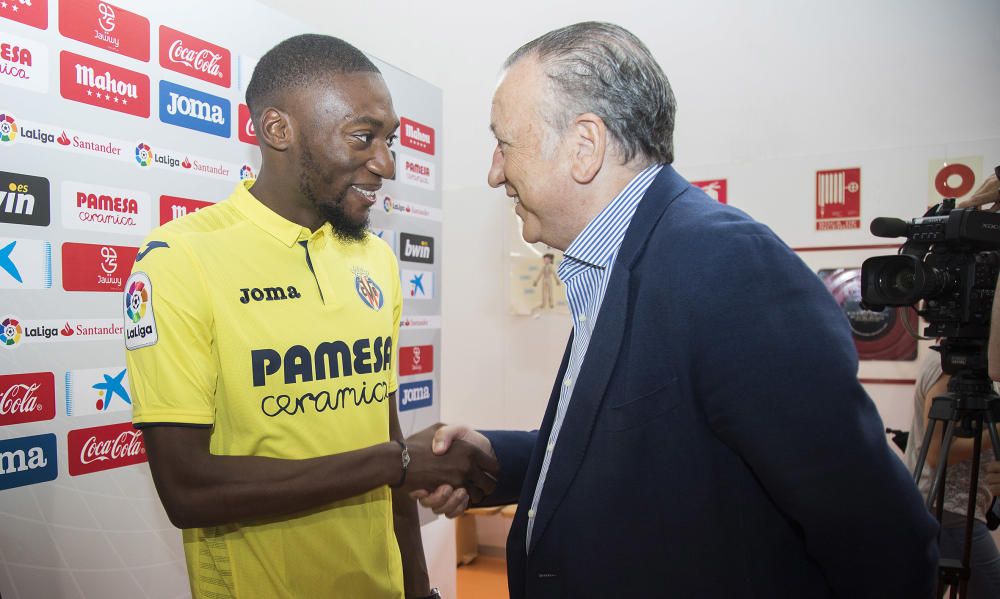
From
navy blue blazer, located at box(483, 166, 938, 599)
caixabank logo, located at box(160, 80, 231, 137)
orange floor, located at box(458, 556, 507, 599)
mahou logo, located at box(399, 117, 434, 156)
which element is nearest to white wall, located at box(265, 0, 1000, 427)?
mahou logo, located at box(399, 117, 434, 156)

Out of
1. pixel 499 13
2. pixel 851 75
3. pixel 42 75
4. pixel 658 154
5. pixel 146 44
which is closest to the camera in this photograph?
pixel 658 154

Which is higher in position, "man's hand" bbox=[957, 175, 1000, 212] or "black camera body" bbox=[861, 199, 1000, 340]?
"man's hand" bbox=[957, 175, 1000, 212]

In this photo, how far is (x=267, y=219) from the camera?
1.51m

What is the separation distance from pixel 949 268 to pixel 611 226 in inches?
60.9

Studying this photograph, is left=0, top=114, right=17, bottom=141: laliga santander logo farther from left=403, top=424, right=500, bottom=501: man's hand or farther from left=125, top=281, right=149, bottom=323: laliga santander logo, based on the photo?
left=403, top=424, right=500, bottom=501: man's hand

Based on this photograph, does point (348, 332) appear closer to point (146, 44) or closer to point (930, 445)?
point (146, 44)

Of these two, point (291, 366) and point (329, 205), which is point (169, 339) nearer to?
point (291, 366)

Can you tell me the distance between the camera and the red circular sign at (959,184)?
3695 mm

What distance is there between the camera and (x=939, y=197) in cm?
375

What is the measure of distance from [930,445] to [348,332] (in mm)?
2084

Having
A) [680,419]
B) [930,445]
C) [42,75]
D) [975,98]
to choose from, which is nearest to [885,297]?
[930,445]

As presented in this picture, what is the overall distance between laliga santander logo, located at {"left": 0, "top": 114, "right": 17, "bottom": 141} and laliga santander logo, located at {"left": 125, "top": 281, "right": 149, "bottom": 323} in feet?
2.78

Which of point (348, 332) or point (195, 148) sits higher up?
point (195, 148)

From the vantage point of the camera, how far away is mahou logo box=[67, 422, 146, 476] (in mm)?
1953
